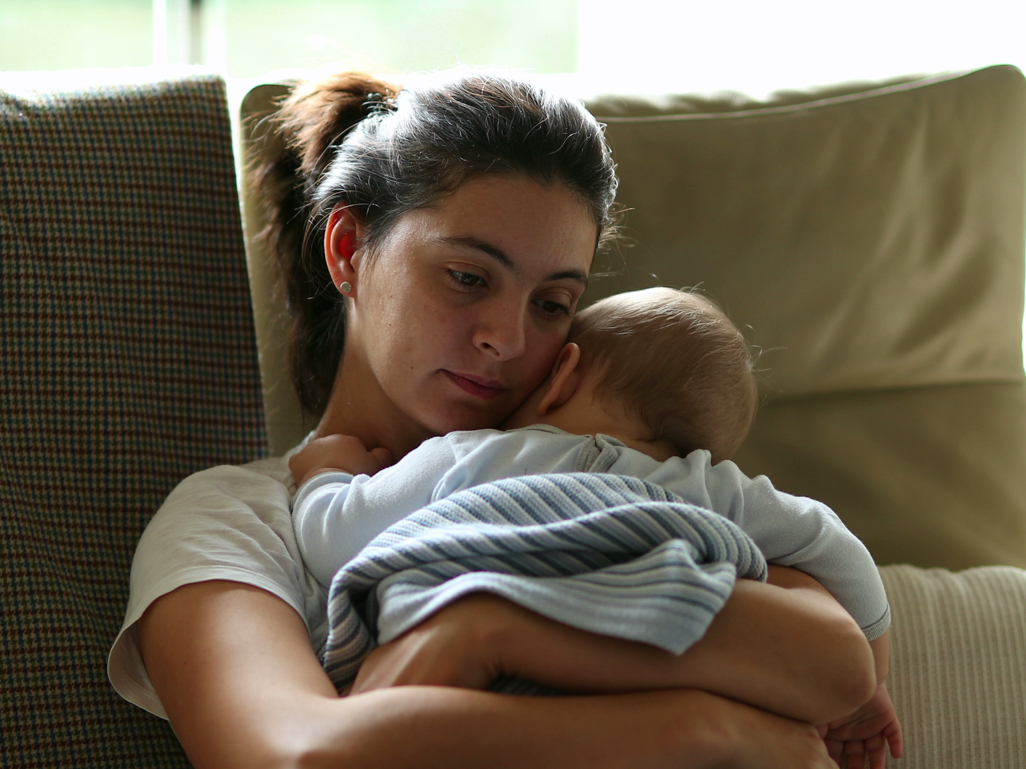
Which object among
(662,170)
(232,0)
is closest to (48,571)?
(662,170)

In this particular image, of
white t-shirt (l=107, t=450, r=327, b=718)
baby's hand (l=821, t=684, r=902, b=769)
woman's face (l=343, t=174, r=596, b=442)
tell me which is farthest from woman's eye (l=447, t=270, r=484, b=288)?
baby's hand (l=821, t=684, r=902, b=769)

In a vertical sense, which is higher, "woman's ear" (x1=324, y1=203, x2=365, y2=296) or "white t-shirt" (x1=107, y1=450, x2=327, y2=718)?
"woman's ear" (x1=324, y1=203, x2=365, y2=296)

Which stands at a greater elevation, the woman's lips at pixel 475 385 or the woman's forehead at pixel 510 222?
the woman's forehead at pixel 510 222

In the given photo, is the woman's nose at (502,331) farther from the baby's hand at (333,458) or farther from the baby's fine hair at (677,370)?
the baby's hand at (333,458)

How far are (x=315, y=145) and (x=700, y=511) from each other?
33.0 inches

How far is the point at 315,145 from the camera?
4.23 feet

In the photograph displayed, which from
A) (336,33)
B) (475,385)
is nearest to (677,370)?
(475,385)

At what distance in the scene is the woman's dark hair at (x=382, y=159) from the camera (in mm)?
1087

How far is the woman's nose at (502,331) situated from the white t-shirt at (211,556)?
33 cm

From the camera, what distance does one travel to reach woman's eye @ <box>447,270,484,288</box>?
1.06 metres

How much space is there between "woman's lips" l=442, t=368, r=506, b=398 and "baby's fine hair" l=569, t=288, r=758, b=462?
124mm

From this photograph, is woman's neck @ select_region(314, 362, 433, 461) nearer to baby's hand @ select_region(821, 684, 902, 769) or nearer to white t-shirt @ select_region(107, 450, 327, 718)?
white t-shirt @ select_region(107, 450, 327, 718)

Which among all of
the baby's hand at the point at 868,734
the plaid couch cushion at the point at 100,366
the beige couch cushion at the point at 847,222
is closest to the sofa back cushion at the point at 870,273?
the beige couch cushion at the point at 847,222

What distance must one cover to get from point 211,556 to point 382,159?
1.88 feet
